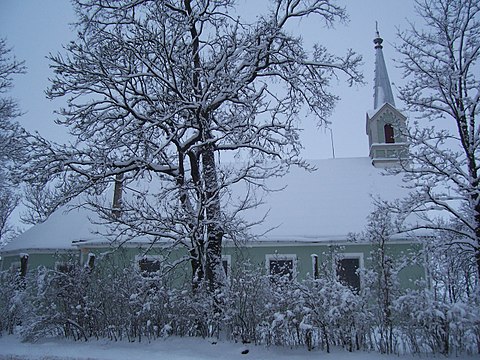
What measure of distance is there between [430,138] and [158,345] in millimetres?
8375

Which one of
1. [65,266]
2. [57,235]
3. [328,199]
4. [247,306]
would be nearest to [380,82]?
[328,199]

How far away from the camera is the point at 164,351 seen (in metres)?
8.58

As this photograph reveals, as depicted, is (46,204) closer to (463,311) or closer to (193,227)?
(193,227)

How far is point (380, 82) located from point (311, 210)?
38.8ft

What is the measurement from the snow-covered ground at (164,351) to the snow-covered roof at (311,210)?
7.73m

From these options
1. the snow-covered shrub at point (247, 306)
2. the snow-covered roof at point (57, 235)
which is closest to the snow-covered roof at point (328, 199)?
the snow-covered shrub at point (247, 306)

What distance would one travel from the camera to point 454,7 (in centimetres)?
1165

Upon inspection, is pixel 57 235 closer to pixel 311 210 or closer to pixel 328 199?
pixel 311 210

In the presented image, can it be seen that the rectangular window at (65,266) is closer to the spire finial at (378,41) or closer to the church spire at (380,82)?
the church spire at (380,82)

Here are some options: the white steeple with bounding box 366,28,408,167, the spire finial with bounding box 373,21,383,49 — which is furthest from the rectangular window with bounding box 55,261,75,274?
the spire finial with bounding box 373,21,383,49

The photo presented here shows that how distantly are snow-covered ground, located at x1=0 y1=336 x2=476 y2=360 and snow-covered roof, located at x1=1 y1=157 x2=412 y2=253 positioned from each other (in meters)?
7.73

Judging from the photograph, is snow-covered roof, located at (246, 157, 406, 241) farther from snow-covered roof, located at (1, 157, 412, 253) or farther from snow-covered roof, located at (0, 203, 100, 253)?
snow-covered roof, located at (0, 203, 100, 253)

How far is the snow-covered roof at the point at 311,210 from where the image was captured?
18016 millimetres

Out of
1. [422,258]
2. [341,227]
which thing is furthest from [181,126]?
[341,227]
